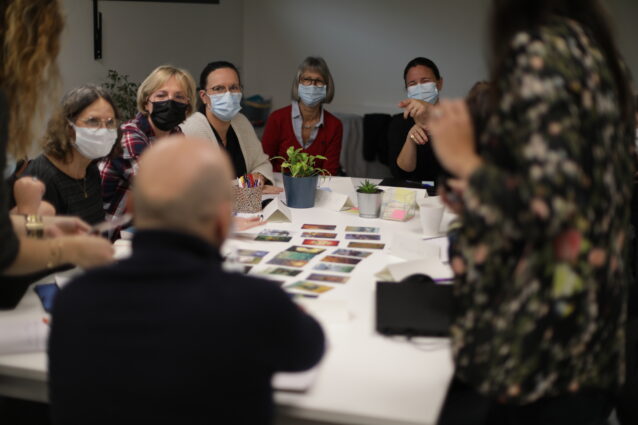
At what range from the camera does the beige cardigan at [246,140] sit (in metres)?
3.36

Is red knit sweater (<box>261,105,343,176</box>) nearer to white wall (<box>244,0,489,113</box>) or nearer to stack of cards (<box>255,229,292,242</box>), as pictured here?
stack of cards (<box>255,229,292,242</box>)

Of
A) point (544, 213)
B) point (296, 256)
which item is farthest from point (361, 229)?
point (544, 213)

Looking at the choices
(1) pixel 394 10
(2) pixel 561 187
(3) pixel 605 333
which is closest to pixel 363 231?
(3) pixel 605 333

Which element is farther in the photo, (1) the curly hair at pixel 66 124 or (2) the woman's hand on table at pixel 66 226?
(1) the curly hair at pixel 66 124

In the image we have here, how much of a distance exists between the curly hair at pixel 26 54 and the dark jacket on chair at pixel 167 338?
62 cm

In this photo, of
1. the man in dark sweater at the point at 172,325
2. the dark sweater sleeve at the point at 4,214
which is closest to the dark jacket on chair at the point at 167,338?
the man in dark sweater at the point at 172,325

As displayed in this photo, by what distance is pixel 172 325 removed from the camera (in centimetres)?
106

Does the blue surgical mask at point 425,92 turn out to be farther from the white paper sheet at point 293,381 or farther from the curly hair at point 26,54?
the white paper sheet at point 293,381

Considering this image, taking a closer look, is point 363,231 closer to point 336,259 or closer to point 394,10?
point 336,259

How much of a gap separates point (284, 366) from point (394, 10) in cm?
525

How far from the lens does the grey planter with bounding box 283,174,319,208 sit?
2826mm

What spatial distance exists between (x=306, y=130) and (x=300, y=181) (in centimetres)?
133

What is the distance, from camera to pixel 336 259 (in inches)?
83.6

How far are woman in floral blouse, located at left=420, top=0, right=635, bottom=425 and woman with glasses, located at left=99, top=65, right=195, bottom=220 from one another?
1.85 m
